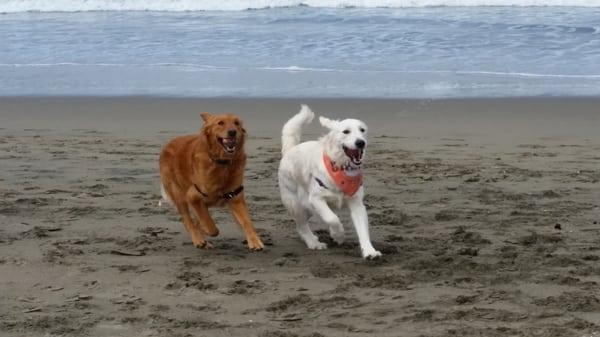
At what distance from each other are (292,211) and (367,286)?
1.27 metres

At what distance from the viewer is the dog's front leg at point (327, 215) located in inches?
218

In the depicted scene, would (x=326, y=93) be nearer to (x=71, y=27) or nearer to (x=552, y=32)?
(x=552, y=32)

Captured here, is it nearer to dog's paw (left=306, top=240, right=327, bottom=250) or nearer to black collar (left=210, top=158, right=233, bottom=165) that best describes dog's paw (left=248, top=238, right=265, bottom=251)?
dog's paw (left=306, top=240, right=327, bottom=250)

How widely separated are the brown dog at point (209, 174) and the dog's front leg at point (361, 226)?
60cm

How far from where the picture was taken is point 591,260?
5.26 meters

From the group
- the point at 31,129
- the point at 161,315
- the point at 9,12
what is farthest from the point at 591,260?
the point at 9,12

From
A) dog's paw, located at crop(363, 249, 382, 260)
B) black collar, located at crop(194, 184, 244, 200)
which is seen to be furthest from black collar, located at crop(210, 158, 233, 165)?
dog's paw, located at crop(363, 249, 382, 260)

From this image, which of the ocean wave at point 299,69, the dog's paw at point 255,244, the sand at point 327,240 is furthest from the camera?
the ocean wave at point 299,69

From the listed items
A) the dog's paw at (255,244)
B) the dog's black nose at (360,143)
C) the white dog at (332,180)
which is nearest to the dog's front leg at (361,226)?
the white dog at (332,180)

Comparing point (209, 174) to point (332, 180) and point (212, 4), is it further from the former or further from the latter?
point (212, 4)

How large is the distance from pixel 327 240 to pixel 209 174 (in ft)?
3.20

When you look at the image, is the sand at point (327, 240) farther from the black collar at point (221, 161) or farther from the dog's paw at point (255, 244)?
the black collar at point (221, 161)

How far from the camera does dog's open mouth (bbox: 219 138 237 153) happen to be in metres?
5.42

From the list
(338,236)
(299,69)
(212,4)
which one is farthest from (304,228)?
(212,4)
